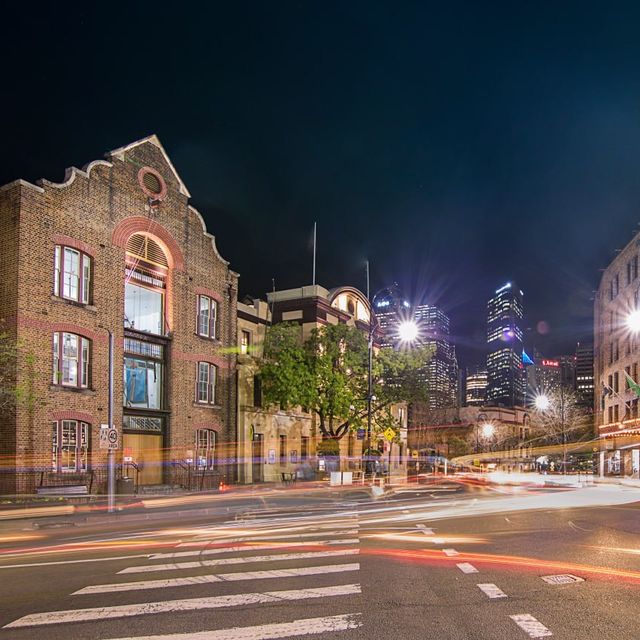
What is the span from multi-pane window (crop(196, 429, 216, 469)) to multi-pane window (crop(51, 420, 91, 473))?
7.51 m

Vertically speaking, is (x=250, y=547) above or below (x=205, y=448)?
above

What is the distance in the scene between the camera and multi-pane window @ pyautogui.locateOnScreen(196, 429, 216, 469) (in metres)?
35.1

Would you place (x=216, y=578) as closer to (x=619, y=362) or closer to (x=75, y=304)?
(x=75, y=304)

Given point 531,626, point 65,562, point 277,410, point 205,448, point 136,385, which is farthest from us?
point 277,410

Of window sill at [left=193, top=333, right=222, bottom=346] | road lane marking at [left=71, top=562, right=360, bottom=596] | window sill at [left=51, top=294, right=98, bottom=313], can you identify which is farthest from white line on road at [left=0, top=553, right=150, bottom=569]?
window sill at [left=193, top=333, right=222, bottom=346]

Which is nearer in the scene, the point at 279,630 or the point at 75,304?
the point at 279,630

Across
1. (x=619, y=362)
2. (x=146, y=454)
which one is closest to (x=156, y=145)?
(x=146, y=454)

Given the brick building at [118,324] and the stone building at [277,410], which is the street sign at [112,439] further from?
the stone building at [277,410]

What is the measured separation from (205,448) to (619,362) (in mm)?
38768

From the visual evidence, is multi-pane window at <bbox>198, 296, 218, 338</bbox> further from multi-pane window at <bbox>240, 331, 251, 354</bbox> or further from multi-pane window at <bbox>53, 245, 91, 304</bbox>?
multi-pane window at <bbox>53, 245, 91, 304</bbox>

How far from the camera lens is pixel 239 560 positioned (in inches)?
452

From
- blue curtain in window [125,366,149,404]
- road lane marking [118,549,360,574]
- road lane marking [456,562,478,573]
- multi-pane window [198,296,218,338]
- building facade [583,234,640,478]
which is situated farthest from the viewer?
building facade [583,234,640,478]

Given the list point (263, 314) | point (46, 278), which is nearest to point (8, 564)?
point (46, 278)

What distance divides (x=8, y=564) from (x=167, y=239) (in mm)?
23455
